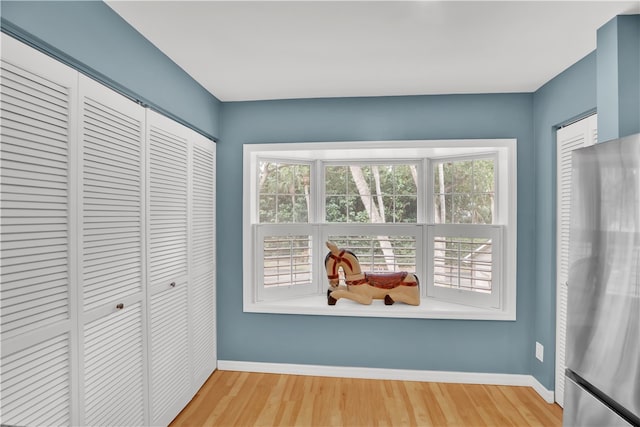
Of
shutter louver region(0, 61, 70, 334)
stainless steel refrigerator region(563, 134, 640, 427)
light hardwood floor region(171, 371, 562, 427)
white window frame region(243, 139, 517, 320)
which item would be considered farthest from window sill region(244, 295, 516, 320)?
shutter louver region(0, 61, 70, 334)

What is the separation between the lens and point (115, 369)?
5.52 ft

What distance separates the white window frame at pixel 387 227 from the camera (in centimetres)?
269

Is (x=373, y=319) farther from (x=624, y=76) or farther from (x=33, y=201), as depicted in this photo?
(x=33, y=201)

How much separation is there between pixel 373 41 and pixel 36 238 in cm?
184

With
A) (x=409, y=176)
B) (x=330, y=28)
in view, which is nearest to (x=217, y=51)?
(x=330, y=28)

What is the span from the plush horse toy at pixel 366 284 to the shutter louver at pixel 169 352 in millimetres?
1192

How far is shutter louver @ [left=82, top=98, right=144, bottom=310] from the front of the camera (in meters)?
1.51

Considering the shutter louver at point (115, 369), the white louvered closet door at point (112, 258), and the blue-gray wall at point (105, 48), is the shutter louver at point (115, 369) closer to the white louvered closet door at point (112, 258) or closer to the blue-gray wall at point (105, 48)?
the white louvered closet door at point (112, 258)

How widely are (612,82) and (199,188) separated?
8.61ft

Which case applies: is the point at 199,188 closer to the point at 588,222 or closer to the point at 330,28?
the point at 330,28

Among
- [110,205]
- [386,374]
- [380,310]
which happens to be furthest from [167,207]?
[386,374]

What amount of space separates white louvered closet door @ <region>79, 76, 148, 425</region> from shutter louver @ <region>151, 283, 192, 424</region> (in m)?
0.11

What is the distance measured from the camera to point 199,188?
2596 mm

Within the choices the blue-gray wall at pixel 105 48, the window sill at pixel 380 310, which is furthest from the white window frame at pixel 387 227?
the blue-gray wall at pixel 105 48
